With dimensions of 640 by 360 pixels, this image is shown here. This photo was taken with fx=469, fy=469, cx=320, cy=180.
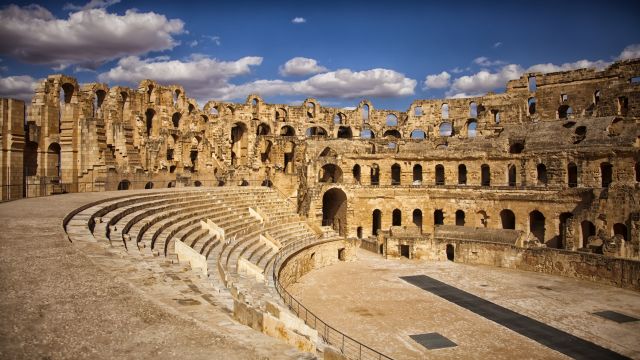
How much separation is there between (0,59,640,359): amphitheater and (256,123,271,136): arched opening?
277mm

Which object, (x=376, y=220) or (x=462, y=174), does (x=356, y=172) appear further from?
(x=462, y=174)

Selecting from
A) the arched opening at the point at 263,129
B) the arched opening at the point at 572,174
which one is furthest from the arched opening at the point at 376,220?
the arched opening at the point at 263,129

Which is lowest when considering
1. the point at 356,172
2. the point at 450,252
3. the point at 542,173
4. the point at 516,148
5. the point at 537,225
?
the point at 450,252

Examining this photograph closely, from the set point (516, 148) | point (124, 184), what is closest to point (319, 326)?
point (124, 184)

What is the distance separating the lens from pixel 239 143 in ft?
148

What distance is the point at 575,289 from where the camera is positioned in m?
21.4

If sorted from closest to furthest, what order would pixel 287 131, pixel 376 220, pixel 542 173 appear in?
pixel 542 173
pixel 376 220
pixel 287 131

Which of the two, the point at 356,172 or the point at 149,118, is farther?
the point at 356,172

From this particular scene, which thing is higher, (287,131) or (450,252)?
(287,131)

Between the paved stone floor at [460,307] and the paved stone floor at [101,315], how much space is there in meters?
8.21

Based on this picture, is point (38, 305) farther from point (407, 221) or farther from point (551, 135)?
point (551, 135)

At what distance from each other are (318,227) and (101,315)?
73.6 feet

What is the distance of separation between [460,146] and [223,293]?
1270 inches

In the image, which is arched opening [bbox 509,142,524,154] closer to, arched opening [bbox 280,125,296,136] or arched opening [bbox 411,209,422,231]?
arched opening [bbox 411,209,422,231]
